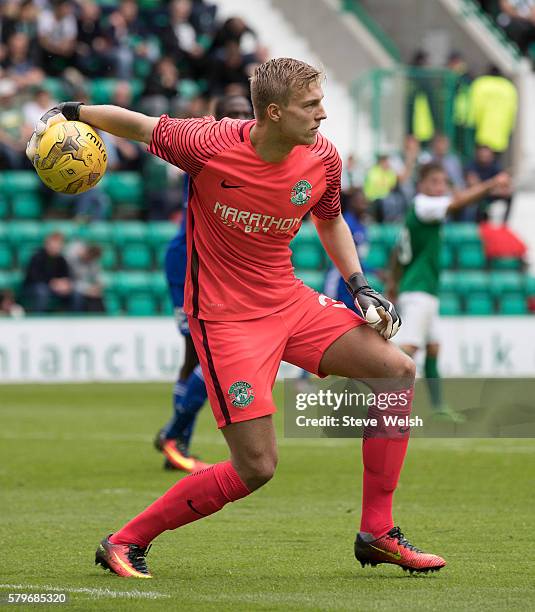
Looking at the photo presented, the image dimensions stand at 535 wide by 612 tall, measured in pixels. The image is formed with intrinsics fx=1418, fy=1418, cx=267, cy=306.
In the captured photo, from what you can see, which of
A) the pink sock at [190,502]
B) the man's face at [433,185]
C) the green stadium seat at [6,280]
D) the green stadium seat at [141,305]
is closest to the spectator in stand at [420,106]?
the green stadium seat at [141,305]

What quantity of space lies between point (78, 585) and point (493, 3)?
74.1 feet

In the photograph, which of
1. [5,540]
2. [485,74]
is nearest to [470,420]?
[5,540]

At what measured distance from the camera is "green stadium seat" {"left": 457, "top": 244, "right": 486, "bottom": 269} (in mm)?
21688

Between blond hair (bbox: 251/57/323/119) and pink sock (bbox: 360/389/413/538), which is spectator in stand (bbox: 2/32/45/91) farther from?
pink sock (bbox: 360/389/413/538)

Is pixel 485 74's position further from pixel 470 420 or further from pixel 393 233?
pixel 470 420

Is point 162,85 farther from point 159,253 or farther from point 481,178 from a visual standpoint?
point 481,178

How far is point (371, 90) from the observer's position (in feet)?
74.9

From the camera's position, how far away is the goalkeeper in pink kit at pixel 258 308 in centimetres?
580

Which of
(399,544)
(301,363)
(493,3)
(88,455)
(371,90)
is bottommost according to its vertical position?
(88,455)

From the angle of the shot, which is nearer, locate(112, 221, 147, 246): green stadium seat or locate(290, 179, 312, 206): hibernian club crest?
locate(290, 179, 312, 206): hibernian club crest

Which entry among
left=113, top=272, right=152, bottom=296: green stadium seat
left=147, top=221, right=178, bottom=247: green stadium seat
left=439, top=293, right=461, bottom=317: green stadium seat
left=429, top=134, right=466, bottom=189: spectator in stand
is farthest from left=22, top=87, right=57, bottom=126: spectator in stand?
left=439, top=293, right=461, bottom=317: green stadium seat

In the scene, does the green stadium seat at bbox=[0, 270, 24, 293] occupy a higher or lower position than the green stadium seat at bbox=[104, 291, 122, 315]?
higher

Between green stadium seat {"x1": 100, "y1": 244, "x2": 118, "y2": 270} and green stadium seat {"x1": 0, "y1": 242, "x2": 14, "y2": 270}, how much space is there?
4.19ft

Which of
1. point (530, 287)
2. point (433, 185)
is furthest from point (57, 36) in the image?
point (433, 185)
